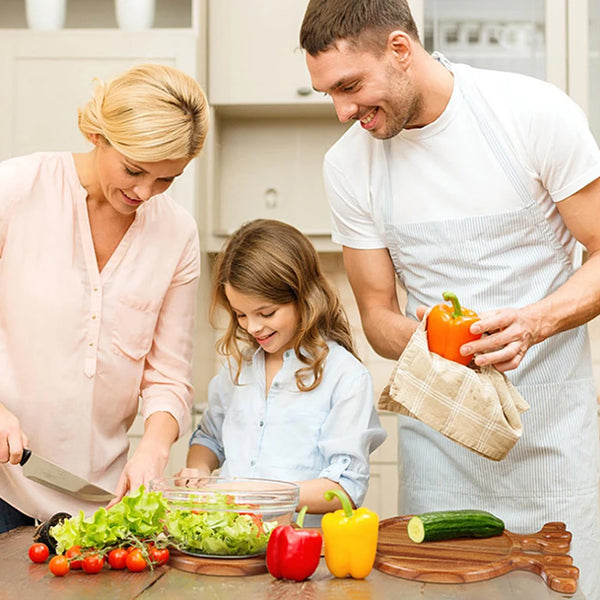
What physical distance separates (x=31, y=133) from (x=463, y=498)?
2252 mm

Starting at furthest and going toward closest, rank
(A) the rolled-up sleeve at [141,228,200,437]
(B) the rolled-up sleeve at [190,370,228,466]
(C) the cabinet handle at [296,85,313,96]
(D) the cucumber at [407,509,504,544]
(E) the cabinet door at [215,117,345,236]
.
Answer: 1. (E) the cabinet door at [215,117,345,236]
2. (C) the cabinet handle at [296,85,313,96]
3. (B) the rolled-up sleeve at [190,370,228,466]
4. (A) the rolled-up sleeve at [141,228,200,437]
5. (D) the cucumber at [407,509,504,544]

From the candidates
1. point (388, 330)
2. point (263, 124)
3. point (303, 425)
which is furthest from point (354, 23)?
point (263, 124)

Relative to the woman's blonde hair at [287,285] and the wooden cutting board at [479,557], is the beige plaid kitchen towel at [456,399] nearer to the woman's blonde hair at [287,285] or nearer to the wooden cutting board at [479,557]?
the wooden cutting board at [479,557]

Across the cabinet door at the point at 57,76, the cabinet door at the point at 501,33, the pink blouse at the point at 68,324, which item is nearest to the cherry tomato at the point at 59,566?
the pink blouse at the point at 68,324

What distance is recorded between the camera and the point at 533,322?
5.50 feet

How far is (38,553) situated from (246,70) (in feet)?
8.01

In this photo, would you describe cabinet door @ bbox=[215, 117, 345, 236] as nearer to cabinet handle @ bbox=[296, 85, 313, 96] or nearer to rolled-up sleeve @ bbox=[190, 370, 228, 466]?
cabinet handle @ bbox=[296, 85, 313, 96]

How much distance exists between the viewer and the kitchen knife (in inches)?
66.4

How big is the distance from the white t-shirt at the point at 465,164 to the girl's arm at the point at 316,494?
1.79 feet

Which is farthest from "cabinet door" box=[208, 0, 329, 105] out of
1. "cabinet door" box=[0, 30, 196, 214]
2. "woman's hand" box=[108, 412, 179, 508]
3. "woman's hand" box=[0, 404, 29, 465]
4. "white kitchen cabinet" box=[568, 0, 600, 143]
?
"woman's hand" box=[0, 404, 29, 465]

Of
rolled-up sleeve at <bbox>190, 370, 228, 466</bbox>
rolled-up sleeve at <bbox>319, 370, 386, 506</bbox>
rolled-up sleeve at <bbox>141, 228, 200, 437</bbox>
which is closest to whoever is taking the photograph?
rolled-up sleeve at <bbox>319, 370, 386, 506</bbox>

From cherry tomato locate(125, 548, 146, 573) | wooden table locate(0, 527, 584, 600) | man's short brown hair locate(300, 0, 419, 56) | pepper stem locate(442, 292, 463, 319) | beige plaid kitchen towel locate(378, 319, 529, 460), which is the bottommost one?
wooden table locate(0, 527, 584, 600)

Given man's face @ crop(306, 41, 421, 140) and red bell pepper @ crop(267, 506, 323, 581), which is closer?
red bell pepper @ crop(267, 506, 323, 581)

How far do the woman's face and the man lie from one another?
14.0 inches
